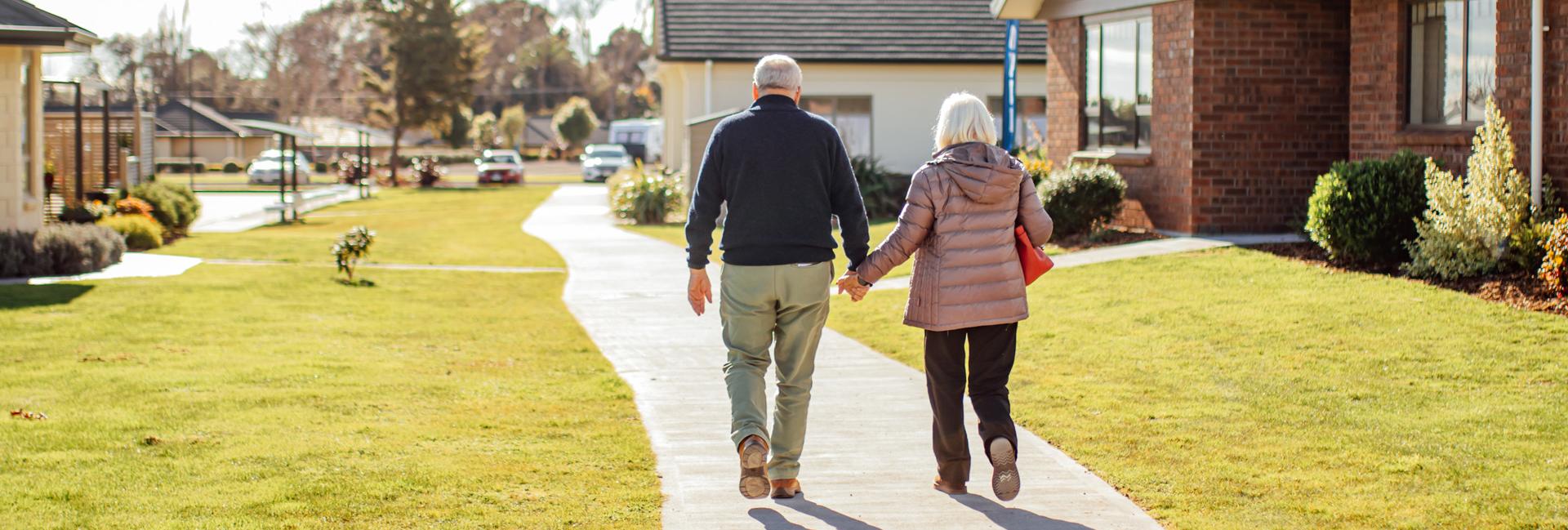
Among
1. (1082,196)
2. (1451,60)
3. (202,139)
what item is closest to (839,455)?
(1451,60)

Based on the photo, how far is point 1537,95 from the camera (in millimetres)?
11117

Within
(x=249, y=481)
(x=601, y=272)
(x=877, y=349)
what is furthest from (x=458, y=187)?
(x=249, y=481)

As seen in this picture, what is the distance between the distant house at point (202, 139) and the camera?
2714 inches

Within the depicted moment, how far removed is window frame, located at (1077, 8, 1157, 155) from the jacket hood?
426 inches

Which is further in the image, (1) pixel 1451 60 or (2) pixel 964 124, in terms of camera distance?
(1) pixel 1451 60

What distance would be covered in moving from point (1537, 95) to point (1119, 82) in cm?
623

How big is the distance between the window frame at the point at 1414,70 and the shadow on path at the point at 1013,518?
865 centimetres

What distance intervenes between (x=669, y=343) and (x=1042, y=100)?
62.6 ft

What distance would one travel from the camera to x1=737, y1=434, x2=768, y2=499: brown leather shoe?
558cm

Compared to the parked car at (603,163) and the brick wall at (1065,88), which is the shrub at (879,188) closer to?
the brick wall at (1065,88)

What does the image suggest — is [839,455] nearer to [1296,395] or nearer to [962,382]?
[962,382]

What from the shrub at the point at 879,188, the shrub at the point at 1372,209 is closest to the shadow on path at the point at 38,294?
the shrub at the point at 1372,209

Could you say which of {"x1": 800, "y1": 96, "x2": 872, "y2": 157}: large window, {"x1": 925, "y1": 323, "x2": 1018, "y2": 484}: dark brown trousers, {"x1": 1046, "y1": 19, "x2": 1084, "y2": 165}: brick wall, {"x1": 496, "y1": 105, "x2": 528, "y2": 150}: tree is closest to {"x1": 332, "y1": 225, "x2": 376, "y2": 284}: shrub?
{"x1": 1046, "y1": 19, "x2": 1084, "y2": 165}: brick wall

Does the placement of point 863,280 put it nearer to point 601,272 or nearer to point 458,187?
point 601,272
